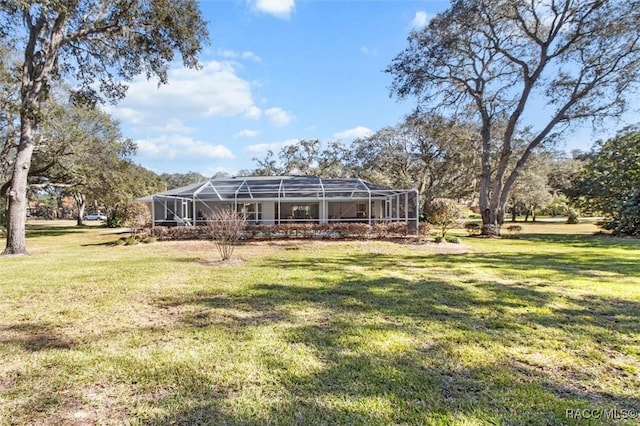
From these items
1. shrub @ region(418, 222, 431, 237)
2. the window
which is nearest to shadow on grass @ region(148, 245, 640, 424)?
shrub @ region(418, 222, 431, 237)

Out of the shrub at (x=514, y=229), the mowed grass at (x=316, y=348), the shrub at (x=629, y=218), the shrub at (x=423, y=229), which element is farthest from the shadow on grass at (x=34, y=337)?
the shrub at (x=629, y=218)

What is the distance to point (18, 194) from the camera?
1085 cm

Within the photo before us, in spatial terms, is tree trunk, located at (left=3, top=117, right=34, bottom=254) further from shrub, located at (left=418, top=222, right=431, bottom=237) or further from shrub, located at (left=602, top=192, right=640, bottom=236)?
shrub, located at (left=602, top=192, right=640, bottom=236)

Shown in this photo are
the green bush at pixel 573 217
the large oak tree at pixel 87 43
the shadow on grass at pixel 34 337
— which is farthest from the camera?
the green bush at pixel 573 217

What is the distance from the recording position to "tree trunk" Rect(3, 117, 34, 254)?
35.2 ft

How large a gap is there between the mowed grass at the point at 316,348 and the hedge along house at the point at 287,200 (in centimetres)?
1094

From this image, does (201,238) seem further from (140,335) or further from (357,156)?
(357,156)

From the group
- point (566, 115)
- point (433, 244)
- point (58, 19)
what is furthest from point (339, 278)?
point (566, 115)

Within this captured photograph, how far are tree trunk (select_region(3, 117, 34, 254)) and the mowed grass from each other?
508 centimetres

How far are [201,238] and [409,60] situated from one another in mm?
15285

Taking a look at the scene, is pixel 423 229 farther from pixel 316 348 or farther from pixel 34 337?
pixel 34 337

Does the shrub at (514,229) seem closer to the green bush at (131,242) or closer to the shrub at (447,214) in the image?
the shrub at (447,214)

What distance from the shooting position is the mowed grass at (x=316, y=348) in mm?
2539

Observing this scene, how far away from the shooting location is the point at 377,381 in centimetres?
290
